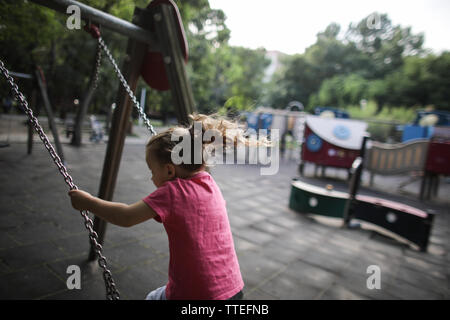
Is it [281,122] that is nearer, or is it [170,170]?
[170,170]

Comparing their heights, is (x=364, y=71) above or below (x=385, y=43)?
below

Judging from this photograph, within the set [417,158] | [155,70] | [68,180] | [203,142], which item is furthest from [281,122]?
[68,180]

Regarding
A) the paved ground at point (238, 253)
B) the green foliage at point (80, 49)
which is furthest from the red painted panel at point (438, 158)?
the green foliage at point (80, 49)

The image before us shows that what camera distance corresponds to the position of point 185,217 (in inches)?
45.4

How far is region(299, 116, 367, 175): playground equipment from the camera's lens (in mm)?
8453

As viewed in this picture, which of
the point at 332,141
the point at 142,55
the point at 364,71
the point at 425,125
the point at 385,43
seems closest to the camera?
the point at 142,55

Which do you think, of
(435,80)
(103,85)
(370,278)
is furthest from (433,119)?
(435,80)

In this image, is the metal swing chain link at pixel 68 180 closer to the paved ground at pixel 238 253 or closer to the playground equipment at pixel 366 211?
the paved ground at pixel 238 253

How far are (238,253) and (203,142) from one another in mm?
2369

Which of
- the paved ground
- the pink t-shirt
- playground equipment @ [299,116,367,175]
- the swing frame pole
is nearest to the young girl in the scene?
the pink t-shirt

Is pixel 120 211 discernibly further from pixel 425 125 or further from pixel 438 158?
pixel 425 125

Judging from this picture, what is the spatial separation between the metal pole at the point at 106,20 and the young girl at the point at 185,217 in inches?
40.5

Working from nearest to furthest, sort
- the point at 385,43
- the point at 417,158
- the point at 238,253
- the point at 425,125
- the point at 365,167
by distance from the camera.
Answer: the point at 238,253, the point at 417,158, the point at 365,167, the point at 425,125, the point at 385,43

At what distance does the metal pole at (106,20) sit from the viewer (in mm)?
1621
